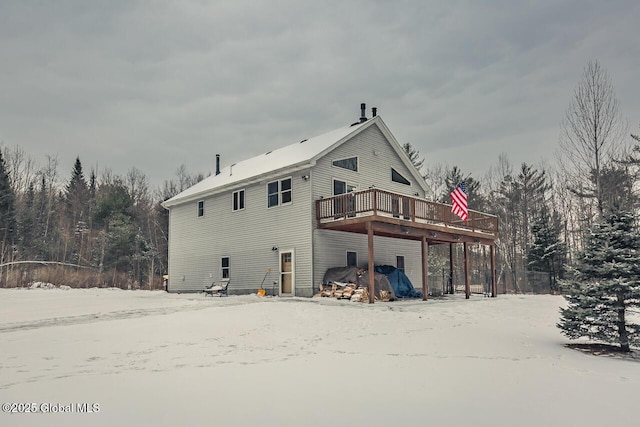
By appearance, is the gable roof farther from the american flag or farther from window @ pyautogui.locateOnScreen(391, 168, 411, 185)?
the american flag

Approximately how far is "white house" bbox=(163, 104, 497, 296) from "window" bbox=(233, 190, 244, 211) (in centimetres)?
5

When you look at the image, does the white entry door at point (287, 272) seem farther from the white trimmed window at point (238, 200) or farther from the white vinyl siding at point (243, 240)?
the white trimmed window at point (238, 200)

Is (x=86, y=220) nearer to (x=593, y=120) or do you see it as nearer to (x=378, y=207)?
(x=378, y=207)

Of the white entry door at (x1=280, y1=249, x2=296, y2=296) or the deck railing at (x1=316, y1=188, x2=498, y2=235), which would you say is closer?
the deck railing at (x1=316, y1=188, x2=498, y2=235)

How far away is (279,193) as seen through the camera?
18.5m

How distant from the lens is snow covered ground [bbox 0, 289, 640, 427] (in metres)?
4.38

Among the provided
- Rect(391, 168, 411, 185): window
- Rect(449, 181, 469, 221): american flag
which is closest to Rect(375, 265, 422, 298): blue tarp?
Rect(449, 181, 469, 221): american flag

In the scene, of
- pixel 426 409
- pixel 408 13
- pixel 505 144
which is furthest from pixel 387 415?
pixel 505 144

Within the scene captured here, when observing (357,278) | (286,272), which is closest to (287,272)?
(286,272)

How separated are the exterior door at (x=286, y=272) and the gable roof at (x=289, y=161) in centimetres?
340

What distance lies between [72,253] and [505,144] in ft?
125

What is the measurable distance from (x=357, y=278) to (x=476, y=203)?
2542cm

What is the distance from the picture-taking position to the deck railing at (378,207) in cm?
1602

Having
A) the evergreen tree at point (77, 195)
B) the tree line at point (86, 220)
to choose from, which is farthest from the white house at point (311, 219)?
the evergreen tree at point (77, 195)
